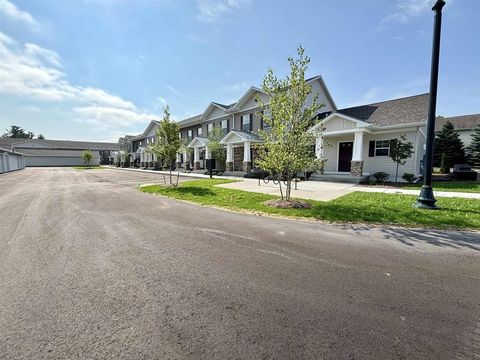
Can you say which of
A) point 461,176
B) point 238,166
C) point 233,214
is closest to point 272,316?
point 233,214

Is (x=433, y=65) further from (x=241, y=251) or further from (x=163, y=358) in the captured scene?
(x=163, y=358)

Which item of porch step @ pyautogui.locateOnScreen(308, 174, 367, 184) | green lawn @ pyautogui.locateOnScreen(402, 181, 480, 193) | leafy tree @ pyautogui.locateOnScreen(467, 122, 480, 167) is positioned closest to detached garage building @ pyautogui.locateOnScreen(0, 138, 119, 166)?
porch step @ pyautogui.locateOnScreen(308, 174, 367, 184)

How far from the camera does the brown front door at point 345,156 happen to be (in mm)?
17328

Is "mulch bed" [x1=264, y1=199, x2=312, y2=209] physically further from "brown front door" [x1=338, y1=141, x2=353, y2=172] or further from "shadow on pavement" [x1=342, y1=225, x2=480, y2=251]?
"brown front door" [x1=338, y1=141, x2=353, y2=172]

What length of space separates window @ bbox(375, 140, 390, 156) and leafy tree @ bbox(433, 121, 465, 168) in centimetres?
1653

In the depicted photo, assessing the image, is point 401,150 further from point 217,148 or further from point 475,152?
point 475,152

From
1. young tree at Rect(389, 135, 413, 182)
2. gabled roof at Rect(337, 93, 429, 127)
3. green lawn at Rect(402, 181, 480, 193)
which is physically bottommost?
green lawn at Rect(402, 181, 480, 193)

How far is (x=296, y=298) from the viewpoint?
2893 mm

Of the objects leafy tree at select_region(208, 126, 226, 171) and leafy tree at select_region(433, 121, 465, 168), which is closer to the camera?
leafy tree at select_region(208, 126, 226, 171)

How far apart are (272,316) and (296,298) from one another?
0.49m

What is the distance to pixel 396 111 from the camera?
626 inches

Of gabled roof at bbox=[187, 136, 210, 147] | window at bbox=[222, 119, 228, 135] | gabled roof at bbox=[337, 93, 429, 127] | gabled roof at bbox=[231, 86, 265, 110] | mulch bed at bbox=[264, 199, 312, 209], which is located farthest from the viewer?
window at bbox=[222, 119, 228, 135]

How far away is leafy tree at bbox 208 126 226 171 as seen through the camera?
24.5 metres

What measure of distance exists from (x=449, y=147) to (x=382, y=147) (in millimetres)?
17904
